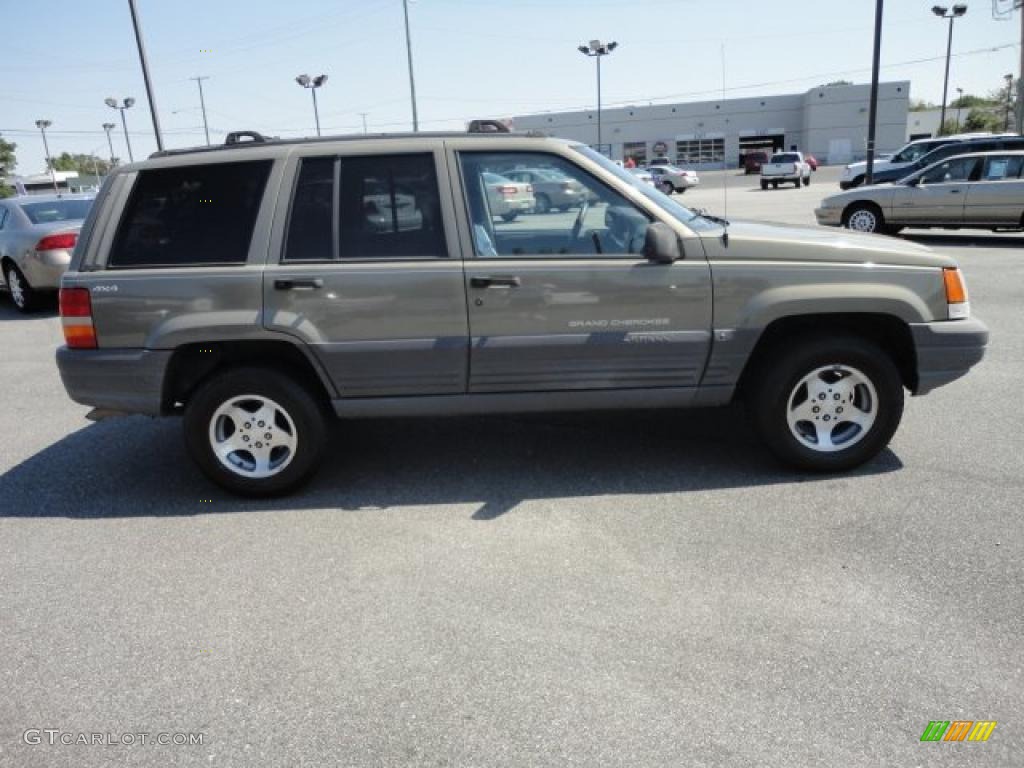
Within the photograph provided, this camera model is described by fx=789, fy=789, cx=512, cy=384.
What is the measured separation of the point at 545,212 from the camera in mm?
4254

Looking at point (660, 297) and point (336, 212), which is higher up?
point (336, 212)

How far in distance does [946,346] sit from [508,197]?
2.50 m

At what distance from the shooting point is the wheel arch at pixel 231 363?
4.27m

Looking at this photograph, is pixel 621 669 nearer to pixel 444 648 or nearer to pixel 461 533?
pixel 444 648

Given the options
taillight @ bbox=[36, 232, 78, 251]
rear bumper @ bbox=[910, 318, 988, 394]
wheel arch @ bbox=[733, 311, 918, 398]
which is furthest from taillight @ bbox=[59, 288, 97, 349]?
taillight @ bbox=[36, 232, 78, 251]

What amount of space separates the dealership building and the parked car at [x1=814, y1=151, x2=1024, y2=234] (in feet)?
200

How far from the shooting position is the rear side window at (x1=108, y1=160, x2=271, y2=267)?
421 centimetres

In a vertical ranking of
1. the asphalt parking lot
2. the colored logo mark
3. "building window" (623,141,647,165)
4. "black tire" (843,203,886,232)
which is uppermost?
"building window" (623,141,647,165)

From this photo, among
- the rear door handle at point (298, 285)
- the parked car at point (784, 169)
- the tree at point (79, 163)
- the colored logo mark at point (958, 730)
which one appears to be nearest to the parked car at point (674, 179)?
the parked car at point (784, 169)

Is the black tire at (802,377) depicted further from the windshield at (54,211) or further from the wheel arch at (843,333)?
the windshield at (54,211)

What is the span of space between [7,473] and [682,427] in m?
4.40

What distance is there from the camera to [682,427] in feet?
17.4

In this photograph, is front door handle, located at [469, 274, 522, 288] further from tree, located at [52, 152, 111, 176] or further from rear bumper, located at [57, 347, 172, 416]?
tree, located at [52, 152, 111, 176]

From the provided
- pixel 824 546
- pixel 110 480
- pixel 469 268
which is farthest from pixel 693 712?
pixel 110 480
